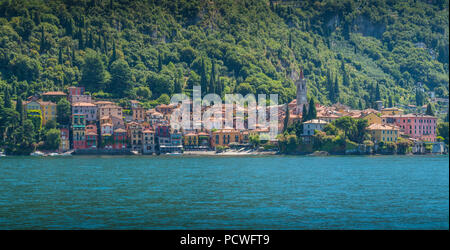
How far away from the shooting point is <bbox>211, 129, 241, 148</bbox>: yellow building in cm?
5797

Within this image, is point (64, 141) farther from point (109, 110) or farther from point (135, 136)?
point (109, 110)

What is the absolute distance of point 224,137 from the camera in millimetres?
58188

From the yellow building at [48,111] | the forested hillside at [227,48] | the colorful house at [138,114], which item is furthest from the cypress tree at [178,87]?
the yellow building at [48,111]

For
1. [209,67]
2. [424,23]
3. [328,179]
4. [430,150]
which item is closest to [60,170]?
[328,179]

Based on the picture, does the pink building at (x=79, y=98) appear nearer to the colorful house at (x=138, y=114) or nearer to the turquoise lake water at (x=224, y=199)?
the colorful house at (x=138, y=114)

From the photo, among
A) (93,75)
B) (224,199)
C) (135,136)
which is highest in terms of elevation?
(93,75)

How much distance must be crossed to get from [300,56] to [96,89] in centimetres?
3457

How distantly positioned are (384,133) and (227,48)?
110 ft

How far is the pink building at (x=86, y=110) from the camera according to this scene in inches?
2407

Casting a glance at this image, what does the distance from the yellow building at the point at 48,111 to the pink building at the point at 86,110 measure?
1.72m

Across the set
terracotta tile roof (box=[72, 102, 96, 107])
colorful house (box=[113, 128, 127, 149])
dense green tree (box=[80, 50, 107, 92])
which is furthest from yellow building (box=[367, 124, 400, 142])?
dense green tree (box=[80, 50, 107, 92])

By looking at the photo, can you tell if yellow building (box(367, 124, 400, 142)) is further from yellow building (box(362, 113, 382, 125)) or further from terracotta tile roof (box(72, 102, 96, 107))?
terracotta tile roof (box(72, 102, 96, 107))

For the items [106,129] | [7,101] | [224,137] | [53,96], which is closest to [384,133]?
[224,137]

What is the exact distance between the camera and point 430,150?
54.7 metres
